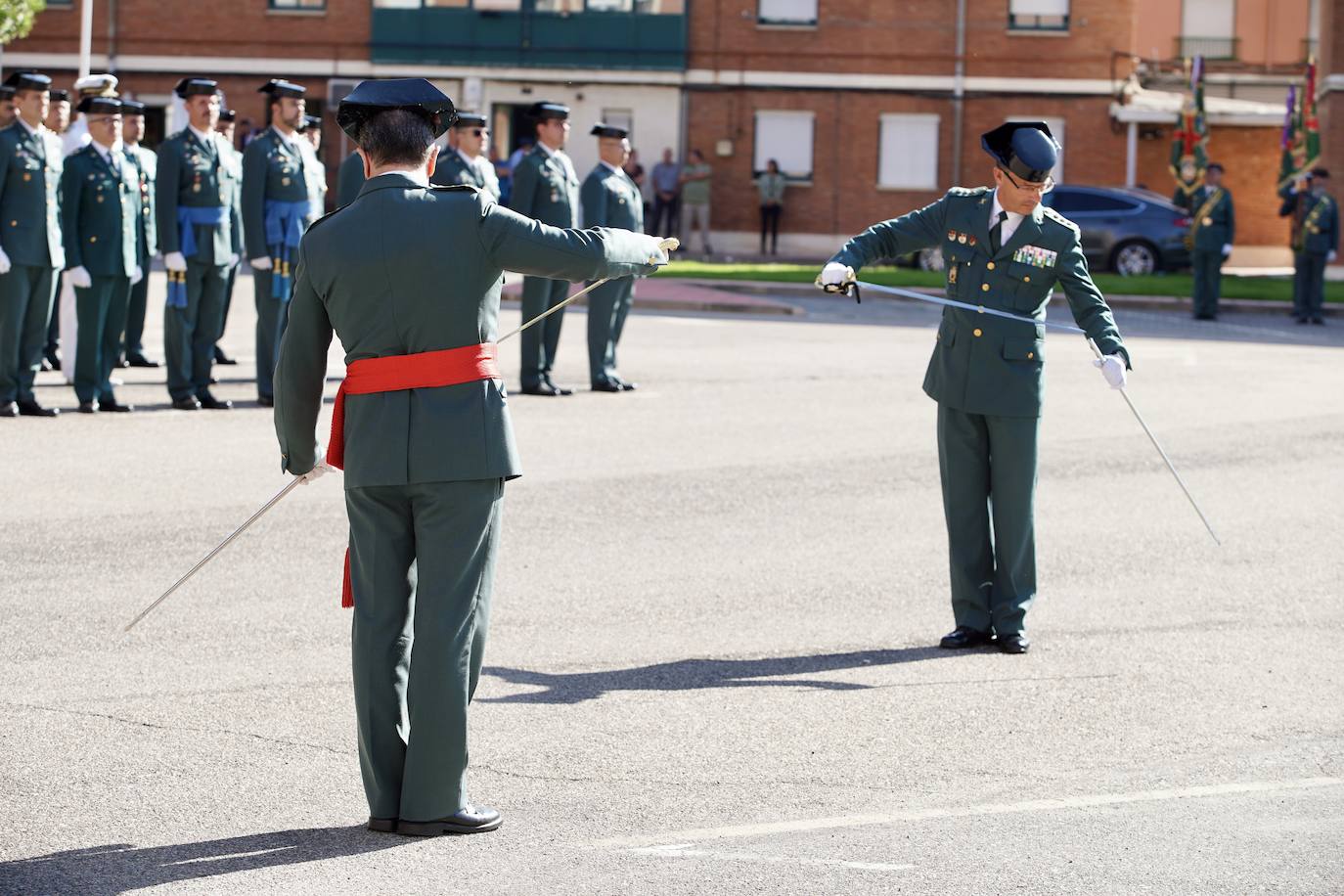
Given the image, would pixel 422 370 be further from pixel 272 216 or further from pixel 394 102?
pixel 272 216

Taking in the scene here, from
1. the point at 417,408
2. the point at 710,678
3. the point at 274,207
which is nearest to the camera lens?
the point at 417,408

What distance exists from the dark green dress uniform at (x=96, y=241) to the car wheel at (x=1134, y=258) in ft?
78.6

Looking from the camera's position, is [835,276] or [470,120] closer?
[835,276]

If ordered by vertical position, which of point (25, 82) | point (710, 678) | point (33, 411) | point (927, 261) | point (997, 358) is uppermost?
point (25, 82)

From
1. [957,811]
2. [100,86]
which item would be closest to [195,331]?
[100,86]

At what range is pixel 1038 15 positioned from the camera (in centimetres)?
4266

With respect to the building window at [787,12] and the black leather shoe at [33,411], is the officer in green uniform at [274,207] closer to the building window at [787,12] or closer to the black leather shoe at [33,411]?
the black leather shoe at [33,411]

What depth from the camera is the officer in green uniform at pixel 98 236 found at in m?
14.0

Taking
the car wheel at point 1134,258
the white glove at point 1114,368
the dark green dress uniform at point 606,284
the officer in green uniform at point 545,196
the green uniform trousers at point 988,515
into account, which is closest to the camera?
the white glove at point 1114,368

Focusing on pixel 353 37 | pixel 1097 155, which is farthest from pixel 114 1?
pixel 1097 155

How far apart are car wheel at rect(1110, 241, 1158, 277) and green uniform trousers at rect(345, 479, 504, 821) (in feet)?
101

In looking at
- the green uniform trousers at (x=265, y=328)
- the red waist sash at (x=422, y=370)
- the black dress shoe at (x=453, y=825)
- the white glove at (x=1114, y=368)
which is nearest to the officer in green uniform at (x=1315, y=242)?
the green uniform trousers at (x=265, y=328)

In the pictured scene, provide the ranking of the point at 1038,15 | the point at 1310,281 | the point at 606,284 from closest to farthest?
the point at 606,284 < the point at 1310,281 < the point at 1038,15

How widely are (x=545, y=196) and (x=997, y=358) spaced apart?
804cm
